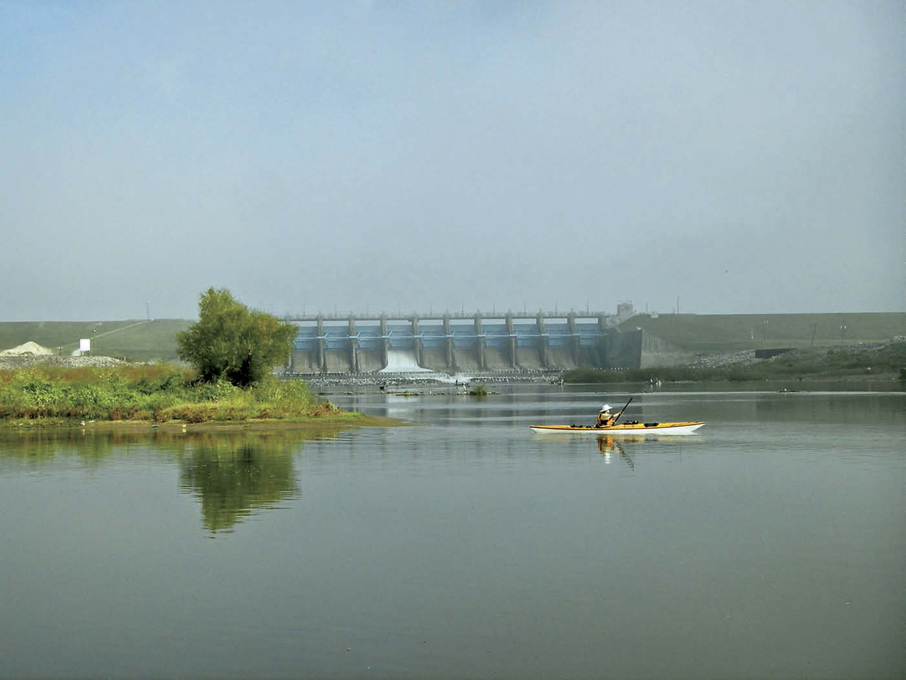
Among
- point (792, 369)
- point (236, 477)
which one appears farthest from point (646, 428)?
point (792, 369)

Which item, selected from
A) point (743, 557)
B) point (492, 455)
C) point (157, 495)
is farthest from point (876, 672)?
point (492, 455)

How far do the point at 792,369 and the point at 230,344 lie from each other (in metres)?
79.5

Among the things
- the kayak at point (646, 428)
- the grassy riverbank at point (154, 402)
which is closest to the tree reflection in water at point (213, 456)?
the grassy riverbank at point (154, 402)

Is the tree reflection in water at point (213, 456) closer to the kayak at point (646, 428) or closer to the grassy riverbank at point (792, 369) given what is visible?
the kayak at point (646, 428)

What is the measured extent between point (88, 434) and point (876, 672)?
31440 mm

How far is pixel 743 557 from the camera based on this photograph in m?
13.5

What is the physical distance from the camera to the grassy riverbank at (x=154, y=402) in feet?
134

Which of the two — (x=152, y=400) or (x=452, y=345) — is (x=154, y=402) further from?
(x=452, y=345)

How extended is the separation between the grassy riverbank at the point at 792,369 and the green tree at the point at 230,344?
71.3 meters

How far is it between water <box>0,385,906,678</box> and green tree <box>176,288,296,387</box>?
64.2ft

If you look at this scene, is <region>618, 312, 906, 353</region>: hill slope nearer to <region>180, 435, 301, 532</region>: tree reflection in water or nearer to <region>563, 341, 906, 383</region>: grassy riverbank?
<region>563, 341, 906, 383</region>: grassy riverbank

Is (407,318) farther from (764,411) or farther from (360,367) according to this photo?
(764,411)

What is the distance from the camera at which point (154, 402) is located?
42312 mm

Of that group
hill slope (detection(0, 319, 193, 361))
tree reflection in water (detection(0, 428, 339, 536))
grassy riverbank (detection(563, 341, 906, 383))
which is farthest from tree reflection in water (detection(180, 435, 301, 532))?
hill slope (detection(0, 319, 193, 361))
